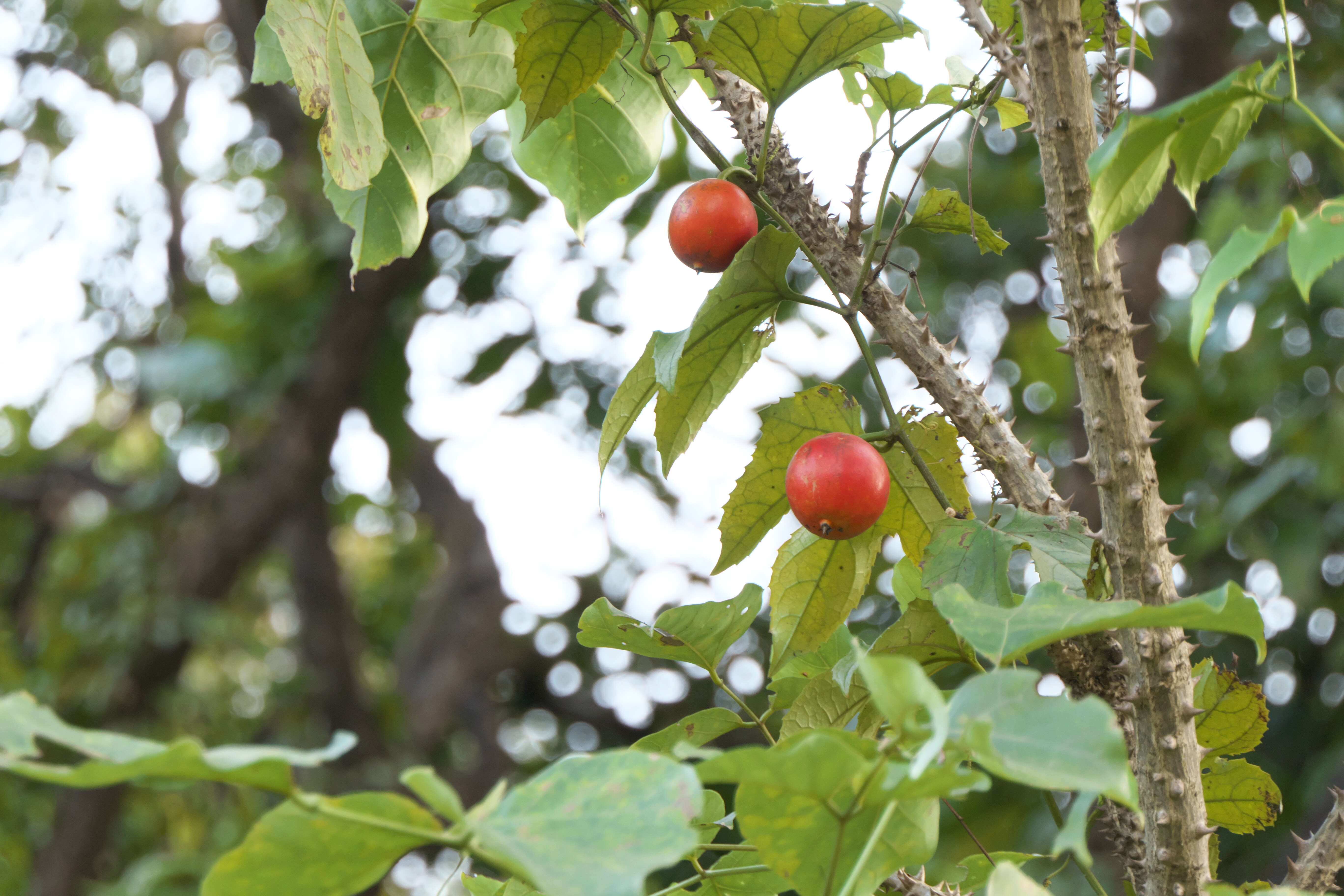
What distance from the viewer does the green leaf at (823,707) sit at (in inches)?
19.6

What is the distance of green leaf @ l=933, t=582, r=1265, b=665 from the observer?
0.97 ft

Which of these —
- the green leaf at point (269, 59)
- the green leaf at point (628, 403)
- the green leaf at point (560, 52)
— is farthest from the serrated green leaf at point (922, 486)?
the green leaf at point (269, 59)

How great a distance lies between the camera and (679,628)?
1.71ft

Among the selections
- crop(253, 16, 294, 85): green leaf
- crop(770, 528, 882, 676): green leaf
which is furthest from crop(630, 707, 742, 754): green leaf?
crop(253, 16, 294, 85): green leaf

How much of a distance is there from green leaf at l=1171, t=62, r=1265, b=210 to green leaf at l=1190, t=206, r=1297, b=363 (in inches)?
2.2

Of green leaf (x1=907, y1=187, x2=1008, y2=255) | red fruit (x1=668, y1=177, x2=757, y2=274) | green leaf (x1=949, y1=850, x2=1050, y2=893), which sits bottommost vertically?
green leaf (x1=949, y1=850, x2=1050, y2=893)

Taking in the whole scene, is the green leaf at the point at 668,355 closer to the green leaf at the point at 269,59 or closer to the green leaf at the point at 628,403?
the green leaf at the point at 628,403

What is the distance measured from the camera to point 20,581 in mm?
4496

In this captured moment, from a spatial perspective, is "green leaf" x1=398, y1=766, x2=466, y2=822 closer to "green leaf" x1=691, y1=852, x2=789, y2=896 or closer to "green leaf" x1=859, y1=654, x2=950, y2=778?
"green leaf" x1=859, y1=654, x2=950, y2=778

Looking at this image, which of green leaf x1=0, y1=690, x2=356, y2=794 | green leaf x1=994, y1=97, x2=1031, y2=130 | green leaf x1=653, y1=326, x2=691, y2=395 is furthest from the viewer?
green leaf x1=994, y1=97, x2=1031, y2=130

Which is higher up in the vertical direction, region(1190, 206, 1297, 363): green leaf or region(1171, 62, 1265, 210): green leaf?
region(1171, 62, 1265, 210): green leaf

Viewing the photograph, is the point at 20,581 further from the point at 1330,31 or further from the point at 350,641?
the point at 1330,31

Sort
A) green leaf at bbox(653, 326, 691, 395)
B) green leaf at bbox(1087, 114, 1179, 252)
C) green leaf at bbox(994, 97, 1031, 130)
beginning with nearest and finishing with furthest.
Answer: green leaf at bbox(1087, 114, 1179, 252) → green leaf at bbox(653, 326, 691, 395) → green leaf at bbox(994, 97, 1031, 130)

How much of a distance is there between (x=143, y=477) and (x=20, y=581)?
988 mm
